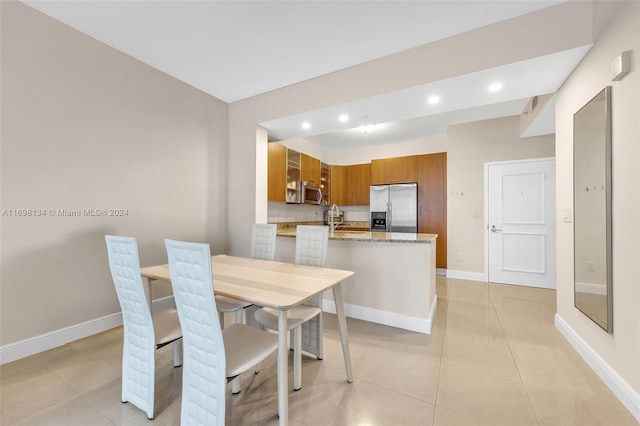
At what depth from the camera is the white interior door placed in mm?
3861

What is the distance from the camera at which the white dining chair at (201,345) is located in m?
1.15

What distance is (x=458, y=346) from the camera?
7.30 ft

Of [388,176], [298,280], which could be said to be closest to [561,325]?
[298,280]

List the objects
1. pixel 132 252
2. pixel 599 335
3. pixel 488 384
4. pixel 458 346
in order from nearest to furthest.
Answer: pixel 132 252
pixel 488 384
pixel 599 335
pixel 458 346

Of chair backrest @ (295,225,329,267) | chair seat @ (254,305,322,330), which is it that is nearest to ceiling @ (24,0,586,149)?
chair backrest @ (295,225,329,267)

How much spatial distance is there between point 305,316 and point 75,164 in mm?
2459

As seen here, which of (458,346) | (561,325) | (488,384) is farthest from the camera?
(561,325)

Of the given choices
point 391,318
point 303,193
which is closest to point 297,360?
point 391,318

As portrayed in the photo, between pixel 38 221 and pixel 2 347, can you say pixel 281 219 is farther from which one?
pixel 2 347

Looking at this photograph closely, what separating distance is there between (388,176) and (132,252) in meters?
4.71

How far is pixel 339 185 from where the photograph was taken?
601 centimetres

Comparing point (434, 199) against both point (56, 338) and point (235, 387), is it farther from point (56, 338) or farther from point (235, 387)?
point (56, 338)

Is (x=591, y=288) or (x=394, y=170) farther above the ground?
(x=394, y=170)

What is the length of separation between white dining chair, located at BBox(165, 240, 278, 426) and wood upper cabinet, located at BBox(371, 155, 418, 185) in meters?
4.51
